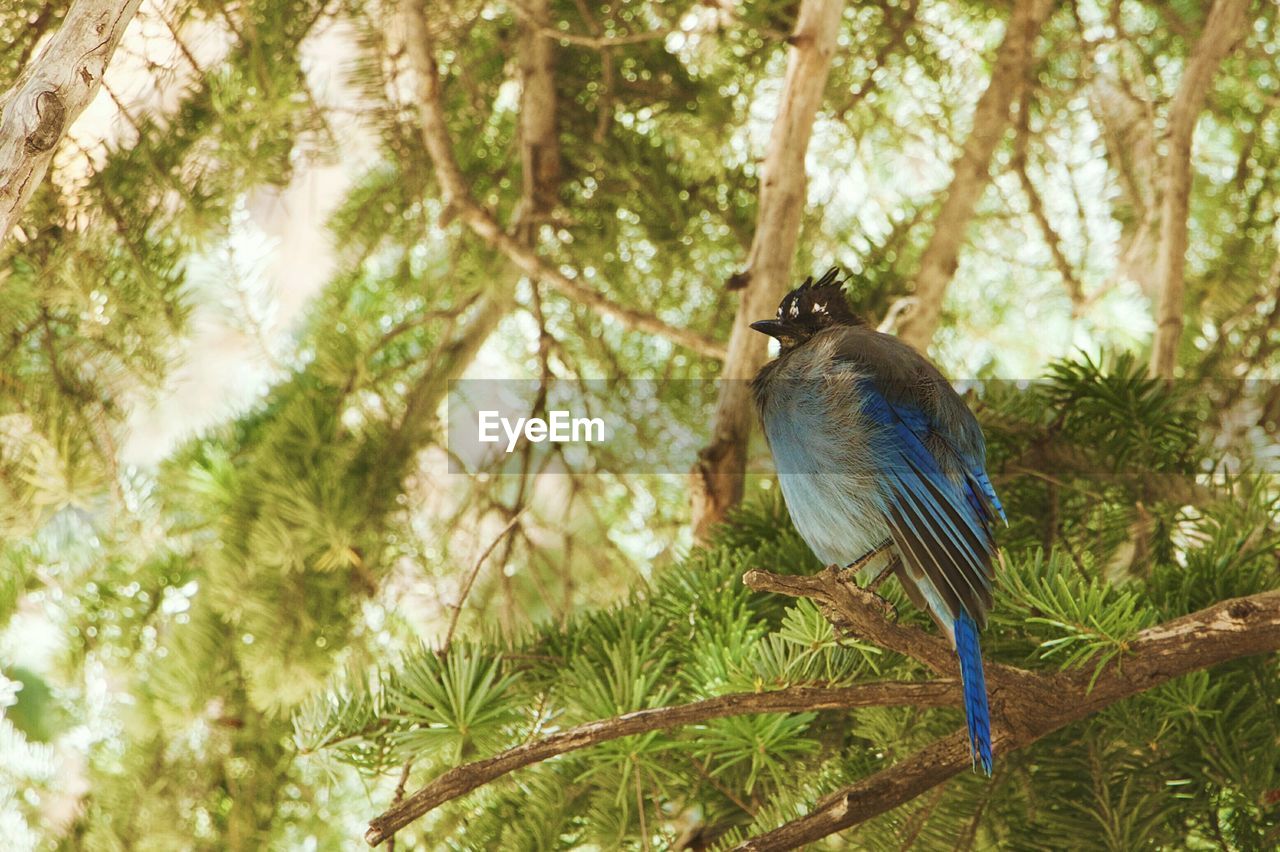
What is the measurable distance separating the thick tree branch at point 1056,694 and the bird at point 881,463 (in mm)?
112

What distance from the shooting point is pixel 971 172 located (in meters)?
1.78

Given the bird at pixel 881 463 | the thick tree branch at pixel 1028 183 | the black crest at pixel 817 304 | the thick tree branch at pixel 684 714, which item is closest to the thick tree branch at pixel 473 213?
the black crest at pixel 817 304

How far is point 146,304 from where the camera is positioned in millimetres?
1479

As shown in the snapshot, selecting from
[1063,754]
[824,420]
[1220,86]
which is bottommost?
[1063,754]

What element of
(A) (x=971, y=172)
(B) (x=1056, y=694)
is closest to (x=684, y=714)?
(B) (x=1056, y=694)

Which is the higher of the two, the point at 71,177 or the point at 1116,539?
the point at 71,177

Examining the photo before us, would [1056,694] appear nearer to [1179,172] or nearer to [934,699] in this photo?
[934,699]

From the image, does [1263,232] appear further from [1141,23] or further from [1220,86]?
[1141,23]

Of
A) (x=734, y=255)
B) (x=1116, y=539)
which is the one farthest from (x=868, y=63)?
(x=1116, y=539)

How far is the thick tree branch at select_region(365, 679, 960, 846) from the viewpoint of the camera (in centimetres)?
98

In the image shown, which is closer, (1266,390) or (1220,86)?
(1266,390)

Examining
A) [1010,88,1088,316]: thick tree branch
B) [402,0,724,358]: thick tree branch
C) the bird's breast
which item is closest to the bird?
the bird's breast

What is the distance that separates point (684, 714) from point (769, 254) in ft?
2.48

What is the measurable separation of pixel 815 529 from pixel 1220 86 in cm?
143
